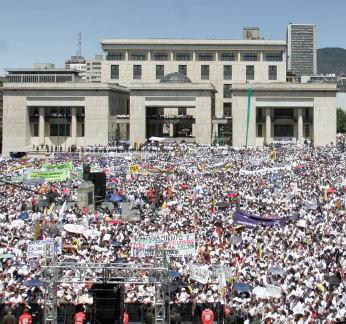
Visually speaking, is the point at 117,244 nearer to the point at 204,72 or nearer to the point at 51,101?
the point at 51,101

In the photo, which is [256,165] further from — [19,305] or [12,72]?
[12,72]

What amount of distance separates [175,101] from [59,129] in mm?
16922

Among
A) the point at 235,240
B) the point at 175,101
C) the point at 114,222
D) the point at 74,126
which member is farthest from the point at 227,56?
the point at 235,240

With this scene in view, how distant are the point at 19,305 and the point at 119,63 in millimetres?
92812

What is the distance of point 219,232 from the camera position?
33.5 m

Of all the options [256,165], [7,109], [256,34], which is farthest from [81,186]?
[256,34]

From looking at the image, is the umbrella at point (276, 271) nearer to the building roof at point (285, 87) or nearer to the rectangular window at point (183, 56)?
the building roof at point (285, 87)

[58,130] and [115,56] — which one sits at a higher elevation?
[115,56]

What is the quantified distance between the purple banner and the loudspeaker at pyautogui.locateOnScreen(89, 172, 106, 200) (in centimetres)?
1416

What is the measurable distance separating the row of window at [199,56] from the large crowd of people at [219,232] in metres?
54.6

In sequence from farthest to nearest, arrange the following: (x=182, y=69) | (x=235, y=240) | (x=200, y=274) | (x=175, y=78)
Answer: (x=182, y=69)
(x=175, y=78)
(x=235, y=240)
(x=200, y=274)

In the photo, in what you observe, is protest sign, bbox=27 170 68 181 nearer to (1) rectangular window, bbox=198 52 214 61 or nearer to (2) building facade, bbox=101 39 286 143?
(2) building facade, bbox=101 39 286 143

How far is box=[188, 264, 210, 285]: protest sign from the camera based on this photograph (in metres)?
25.0

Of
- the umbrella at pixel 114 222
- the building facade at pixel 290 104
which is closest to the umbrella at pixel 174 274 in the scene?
the umbrella at pixel 114 222
